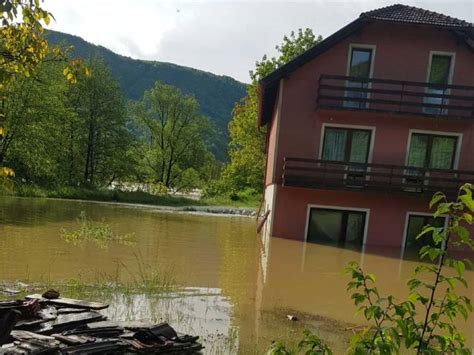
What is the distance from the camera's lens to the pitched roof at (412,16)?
16781mm

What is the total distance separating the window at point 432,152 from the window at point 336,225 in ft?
10.5

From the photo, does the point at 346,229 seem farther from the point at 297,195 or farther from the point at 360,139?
the point at 360,139

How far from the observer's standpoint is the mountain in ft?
504

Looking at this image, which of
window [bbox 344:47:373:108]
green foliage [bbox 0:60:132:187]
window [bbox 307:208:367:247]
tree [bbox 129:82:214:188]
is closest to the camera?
window [bbox 307:208:367:247]

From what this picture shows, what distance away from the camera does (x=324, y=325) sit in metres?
7.32

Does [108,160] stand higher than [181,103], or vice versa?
[181,103]

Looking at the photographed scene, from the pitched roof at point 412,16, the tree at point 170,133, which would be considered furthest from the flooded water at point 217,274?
the tree at point 170,133

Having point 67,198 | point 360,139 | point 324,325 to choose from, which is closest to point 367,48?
point 360,139

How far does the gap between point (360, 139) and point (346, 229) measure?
147 inches

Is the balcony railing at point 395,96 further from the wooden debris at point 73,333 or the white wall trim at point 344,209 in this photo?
the wooden debris at point 73,333

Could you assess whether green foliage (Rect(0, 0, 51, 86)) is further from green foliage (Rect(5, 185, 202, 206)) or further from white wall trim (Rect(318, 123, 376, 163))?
green foliage (Rect(5, 185, 202, 206))

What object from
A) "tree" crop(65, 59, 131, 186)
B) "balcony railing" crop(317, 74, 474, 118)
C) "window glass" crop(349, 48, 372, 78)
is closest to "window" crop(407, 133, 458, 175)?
"balcony railing" crop(317, 74, 474, 118)

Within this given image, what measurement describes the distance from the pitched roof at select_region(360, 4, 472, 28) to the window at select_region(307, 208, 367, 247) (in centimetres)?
772

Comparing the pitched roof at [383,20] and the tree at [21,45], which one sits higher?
the pitched roof at [383,20]
